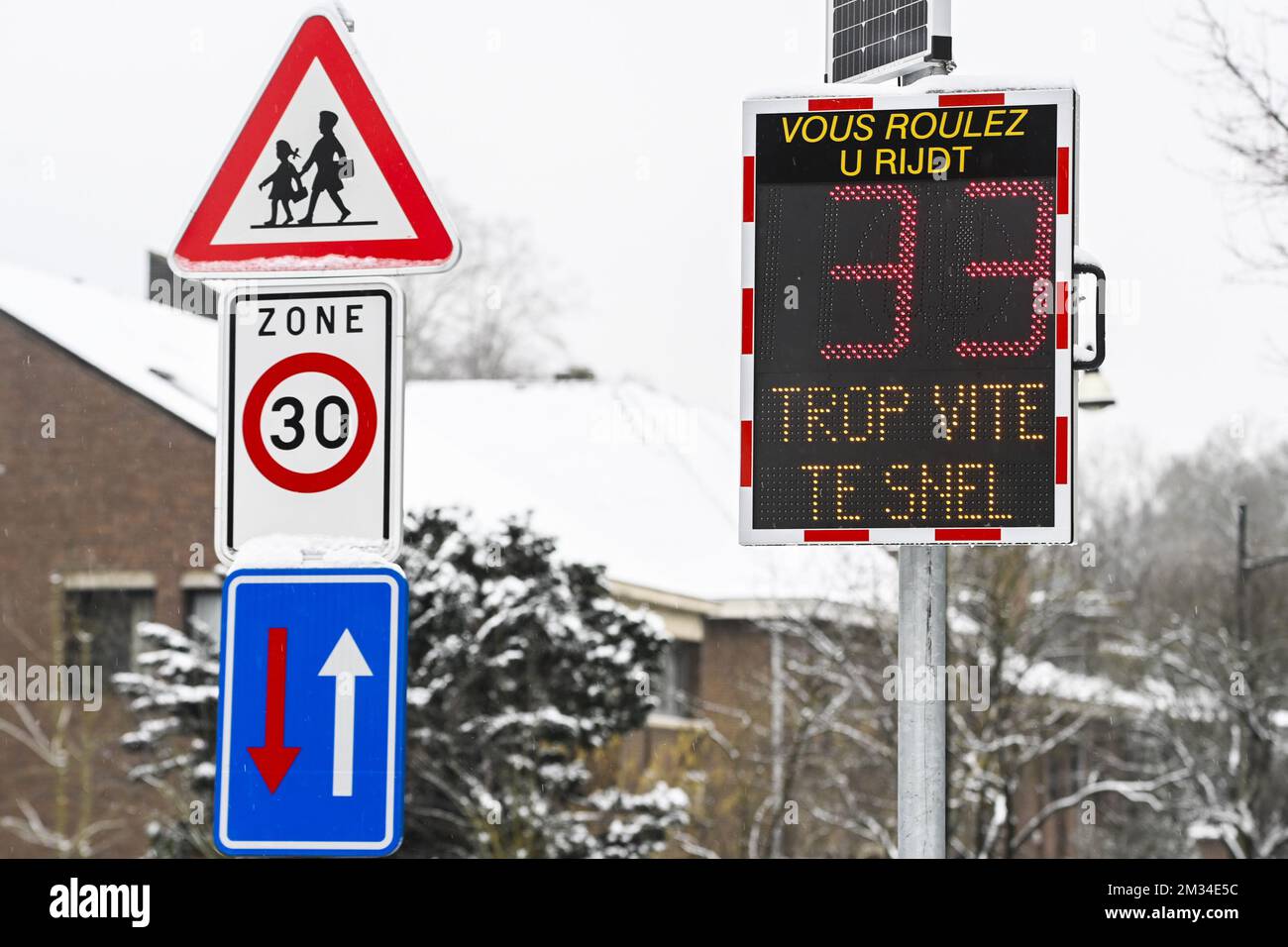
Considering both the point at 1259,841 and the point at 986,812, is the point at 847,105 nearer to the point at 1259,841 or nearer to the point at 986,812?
the point at 986,812

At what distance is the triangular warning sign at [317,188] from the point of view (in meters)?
4.27

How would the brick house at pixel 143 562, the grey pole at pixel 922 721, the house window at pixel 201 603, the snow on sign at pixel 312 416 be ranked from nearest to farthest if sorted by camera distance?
1. the snow on sign at pixel 312 416
2. the grey pole at pixel 922 721
3. the brick house at pixel 143 562
4. the house window at pixel 201 603

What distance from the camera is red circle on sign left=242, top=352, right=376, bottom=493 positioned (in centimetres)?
408

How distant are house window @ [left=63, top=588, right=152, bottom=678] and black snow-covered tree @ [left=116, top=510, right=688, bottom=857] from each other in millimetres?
6306

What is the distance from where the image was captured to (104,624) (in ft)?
89.3

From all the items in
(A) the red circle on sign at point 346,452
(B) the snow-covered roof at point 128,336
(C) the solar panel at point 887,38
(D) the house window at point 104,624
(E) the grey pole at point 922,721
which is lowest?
(D) the house window at point 104,624

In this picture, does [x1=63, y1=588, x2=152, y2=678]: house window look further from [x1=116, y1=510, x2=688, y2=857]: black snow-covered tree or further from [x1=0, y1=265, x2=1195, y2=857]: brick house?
[x1=116, y1=510, x2=688, y2=857]: black snow-covered tree

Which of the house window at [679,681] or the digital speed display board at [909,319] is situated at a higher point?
the digital speed display board at [909,319]

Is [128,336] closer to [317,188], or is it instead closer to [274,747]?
[317,188]

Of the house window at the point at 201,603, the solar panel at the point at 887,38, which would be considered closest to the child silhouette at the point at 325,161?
the solar panel at the point at 887,38

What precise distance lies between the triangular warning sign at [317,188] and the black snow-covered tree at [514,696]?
1596 cm

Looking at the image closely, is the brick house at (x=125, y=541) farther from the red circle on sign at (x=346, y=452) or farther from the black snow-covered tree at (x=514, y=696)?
the red circle on sign at (x=346, y=452)

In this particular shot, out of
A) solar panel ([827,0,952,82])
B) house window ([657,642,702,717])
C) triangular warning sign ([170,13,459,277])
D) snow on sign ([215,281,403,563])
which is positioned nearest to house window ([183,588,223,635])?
house window ([657,642,702,717])

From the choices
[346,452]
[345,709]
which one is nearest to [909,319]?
[346,452]
